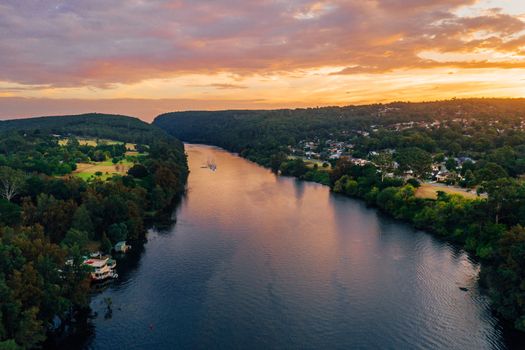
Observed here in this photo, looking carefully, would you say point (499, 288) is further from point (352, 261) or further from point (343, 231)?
point (343, 231)

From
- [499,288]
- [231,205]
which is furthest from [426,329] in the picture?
[231,205]

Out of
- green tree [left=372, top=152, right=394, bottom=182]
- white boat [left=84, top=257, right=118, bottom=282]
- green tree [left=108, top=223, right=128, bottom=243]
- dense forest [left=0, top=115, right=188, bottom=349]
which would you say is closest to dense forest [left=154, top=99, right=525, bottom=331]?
green tree [left=372, top=152, right=394, bottom=182]

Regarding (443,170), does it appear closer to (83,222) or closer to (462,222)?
(462,222)

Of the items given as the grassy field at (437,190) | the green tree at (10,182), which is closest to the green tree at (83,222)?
the green tree at (10,182)

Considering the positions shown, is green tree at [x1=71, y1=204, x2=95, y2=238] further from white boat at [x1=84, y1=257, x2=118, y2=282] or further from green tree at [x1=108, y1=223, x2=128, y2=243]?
white boat at [x1=84, y1=257, x2=118, y2=282]

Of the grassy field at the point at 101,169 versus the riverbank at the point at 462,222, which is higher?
the grassy field at the point at 101,169

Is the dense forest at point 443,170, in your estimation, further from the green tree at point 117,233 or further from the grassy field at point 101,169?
the grassy field at point 101,169
